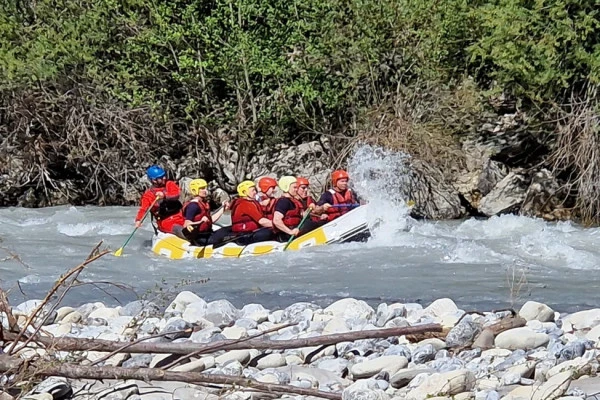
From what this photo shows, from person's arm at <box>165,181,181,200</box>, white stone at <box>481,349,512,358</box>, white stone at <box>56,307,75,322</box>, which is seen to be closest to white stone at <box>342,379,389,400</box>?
white stone at <box>481,349,512,358</box>

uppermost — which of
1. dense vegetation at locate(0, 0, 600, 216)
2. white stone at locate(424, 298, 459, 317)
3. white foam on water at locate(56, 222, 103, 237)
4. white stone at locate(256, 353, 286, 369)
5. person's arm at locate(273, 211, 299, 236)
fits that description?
dense vegetation at locate(0, 0, 600, 216)

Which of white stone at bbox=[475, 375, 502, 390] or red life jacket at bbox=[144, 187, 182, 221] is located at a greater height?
white stone at bbox=[475, 375, 502, 390]

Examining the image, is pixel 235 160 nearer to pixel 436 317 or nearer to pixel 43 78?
pixel 43 78

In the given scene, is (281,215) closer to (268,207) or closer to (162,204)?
(268,207)

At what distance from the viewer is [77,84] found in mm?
15961

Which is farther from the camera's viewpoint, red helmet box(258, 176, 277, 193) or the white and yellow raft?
red helmet box(258, 176, 277, 193)

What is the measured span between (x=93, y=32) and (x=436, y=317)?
11120 mm

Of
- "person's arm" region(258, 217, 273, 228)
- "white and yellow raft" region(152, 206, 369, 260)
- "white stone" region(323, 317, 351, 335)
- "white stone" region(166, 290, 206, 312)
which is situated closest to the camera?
"white stone" region(323, 317, 351, 335)

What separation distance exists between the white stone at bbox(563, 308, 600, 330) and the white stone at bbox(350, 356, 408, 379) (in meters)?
1.65

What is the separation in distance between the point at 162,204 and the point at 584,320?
7.19 m

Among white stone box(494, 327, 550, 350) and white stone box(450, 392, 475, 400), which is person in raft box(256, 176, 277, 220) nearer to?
white stone box(494, 327, 550, 350)

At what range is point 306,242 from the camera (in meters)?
10.6

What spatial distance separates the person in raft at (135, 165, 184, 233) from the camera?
11656 millimetres

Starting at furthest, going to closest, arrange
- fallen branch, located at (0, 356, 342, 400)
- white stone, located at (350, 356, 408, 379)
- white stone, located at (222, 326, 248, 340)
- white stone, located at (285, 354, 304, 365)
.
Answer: white stone, located at (222, 326, 248, 340) → white stone, located at (285, 354, 304, 365) → white stone, located at (350, 356, 408, 379) → fallen branch, located at (0, 356, 342, 400)
